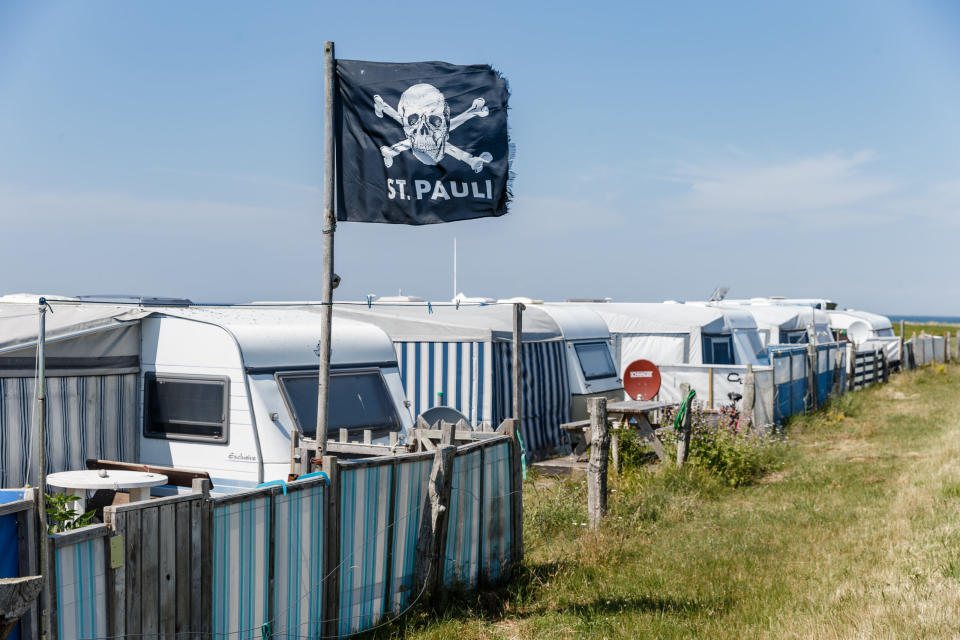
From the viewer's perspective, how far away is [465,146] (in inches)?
265

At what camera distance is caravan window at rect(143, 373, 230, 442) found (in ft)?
29.1

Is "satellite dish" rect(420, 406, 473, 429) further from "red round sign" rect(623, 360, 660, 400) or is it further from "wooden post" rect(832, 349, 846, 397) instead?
"wooden post" rect(832, 349, 846, 397)

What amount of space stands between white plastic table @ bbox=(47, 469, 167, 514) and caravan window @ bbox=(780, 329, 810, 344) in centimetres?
2147

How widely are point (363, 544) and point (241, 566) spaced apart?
1114 mm

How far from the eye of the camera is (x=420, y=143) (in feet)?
21.8

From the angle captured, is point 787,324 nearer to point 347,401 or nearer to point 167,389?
point 347,401

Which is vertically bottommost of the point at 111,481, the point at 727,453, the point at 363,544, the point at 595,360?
the point at 727,453

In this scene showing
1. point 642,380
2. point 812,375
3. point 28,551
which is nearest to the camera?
point 28,551

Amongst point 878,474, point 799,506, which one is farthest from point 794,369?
point 799,506

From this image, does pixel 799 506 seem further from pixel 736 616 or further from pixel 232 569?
pixel 232 569

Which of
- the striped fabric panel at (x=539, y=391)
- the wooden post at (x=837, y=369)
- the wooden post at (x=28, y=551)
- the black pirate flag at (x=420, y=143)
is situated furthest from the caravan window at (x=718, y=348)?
the wooden post at (x=28, y=551)

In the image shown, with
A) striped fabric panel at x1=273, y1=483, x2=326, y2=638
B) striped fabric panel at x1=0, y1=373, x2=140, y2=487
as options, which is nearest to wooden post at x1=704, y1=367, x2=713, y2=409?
striped fabric panel at x1=0, y1=373, x2=140, y2=487

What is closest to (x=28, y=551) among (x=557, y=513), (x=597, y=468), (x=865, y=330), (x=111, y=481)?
(x=111, y=481)

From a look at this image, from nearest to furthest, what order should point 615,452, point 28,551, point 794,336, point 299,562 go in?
point 28,551 < point 299,562 < point 615,452 < point 794,336
